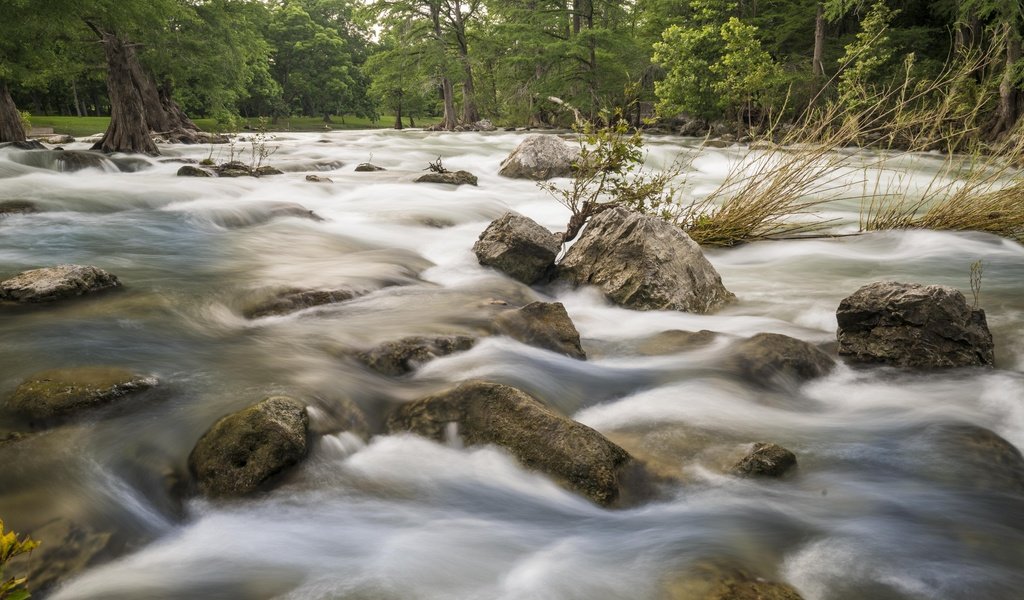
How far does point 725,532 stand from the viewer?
2898 millimetres

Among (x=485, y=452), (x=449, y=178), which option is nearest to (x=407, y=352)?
(x=485, y=452)

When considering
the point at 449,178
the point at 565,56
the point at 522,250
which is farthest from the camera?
the point at 565,56

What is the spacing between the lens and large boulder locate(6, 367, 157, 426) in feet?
10.8

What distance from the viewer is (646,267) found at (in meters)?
6.06

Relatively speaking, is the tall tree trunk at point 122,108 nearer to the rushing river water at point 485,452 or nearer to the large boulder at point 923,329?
the rushing river water at point 485,452

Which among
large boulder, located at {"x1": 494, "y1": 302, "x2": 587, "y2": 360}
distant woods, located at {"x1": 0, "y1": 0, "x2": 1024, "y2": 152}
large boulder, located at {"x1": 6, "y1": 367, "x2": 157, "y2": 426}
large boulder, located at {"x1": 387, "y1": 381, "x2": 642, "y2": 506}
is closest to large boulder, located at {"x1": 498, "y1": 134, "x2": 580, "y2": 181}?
distant woods, located at {"x1": 0, "y1": 0, "x2": 1024, "y2": 152}

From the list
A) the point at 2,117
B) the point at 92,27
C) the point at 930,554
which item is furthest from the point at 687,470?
the point at 2,117

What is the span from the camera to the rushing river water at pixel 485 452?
266 cm

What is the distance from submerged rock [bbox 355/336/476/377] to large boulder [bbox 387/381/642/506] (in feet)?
2.21

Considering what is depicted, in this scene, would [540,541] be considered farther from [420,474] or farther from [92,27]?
[92,27]

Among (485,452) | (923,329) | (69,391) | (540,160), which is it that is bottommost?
(485,452)

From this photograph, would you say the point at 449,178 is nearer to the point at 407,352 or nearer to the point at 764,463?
the point at 407,352

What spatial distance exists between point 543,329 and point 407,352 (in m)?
1.08

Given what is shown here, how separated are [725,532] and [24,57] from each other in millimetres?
19550
